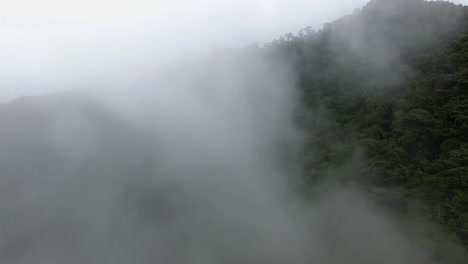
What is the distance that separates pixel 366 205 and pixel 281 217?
21.4ft

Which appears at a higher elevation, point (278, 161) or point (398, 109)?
point (398, 109)

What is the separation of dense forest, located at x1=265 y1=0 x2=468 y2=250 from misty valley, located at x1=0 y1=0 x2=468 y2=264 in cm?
11

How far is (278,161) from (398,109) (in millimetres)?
11609

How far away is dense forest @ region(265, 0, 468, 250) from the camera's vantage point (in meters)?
15.8

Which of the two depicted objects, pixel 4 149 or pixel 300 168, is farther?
pixel 4 149

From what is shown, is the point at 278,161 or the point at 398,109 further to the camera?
the point at 278,161

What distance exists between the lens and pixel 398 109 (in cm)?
1977

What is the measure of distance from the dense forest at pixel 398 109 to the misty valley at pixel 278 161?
0.36 feet

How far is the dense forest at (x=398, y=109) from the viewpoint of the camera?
15.8 meters

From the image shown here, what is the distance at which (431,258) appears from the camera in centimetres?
1403

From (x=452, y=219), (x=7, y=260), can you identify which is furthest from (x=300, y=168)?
(x=7, y=260)

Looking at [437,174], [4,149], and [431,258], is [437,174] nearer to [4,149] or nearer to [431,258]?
[431,258]

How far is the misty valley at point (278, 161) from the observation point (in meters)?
16.9

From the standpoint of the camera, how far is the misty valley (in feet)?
55.3
